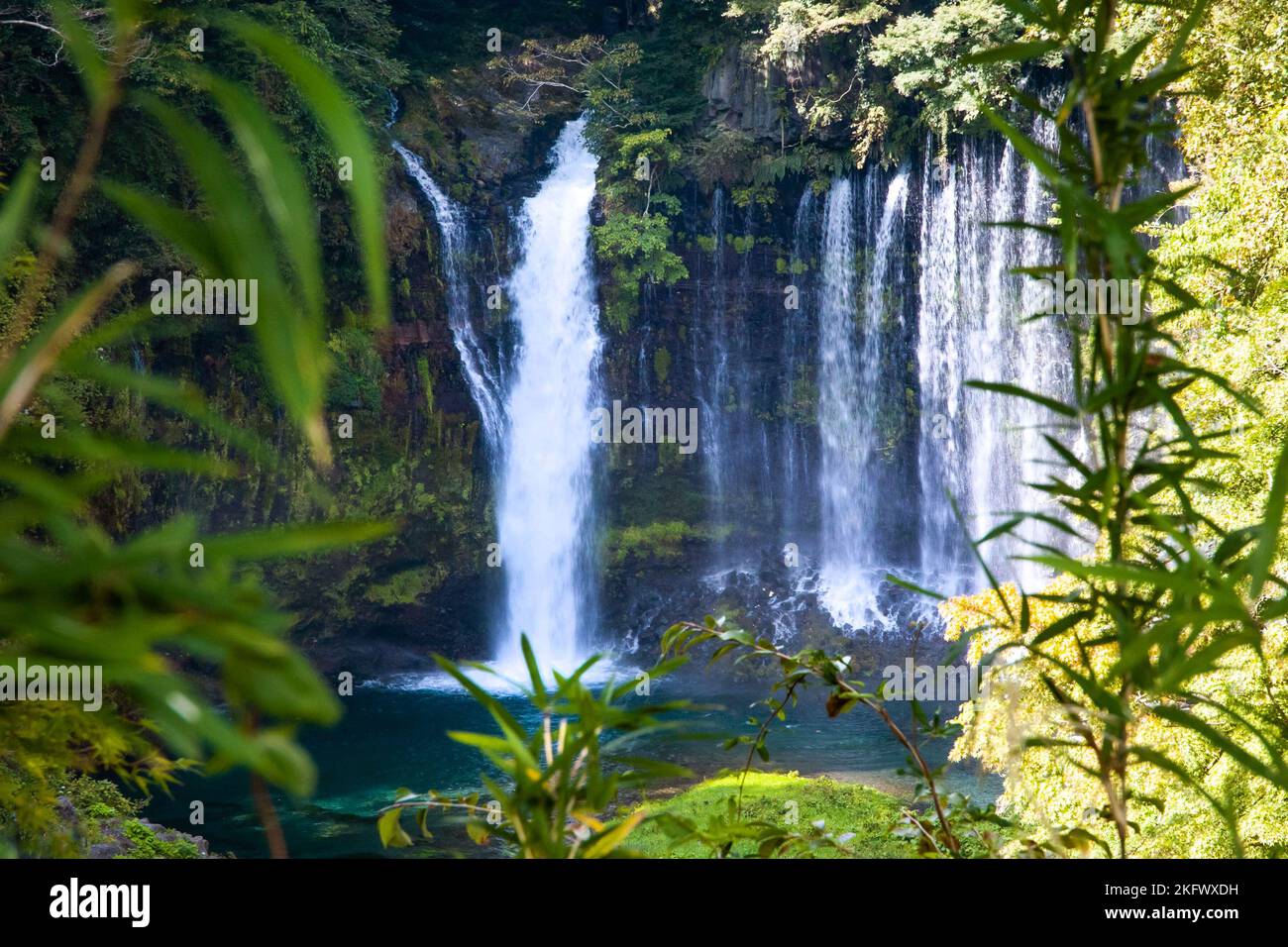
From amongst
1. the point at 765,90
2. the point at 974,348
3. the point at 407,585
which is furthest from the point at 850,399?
the point at 407,585

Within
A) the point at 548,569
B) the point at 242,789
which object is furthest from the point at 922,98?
the point at 242,789

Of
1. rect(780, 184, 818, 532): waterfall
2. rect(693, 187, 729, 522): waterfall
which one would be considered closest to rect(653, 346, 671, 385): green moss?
rect(693, 187, 729, 522): waterfall

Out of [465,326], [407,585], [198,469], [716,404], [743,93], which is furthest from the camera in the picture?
[716,404]

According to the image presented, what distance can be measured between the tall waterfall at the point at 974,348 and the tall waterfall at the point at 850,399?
1.68 feet

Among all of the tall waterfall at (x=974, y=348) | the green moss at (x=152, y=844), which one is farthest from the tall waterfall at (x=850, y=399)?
the green moss at (x=152, y=844)

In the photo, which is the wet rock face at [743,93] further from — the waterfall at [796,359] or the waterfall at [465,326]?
the waterfall at [465,326]

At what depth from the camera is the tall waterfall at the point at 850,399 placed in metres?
12.3

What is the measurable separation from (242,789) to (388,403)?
15.7 ft

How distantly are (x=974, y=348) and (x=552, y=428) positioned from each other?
184 inches

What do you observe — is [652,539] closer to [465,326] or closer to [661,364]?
[661,364]

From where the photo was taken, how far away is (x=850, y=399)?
1277cm

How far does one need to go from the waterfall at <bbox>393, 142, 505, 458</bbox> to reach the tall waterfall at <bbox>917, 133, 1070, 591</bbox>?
477cm

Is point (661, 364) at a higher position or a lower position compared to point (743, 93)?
lower

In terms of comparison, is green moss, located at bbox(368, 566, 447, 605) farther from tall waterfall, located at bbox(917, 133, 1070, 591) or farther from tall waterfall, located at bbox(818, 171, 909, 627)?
tall waterfall, located at bbox(917, 133, 1070, 591)
